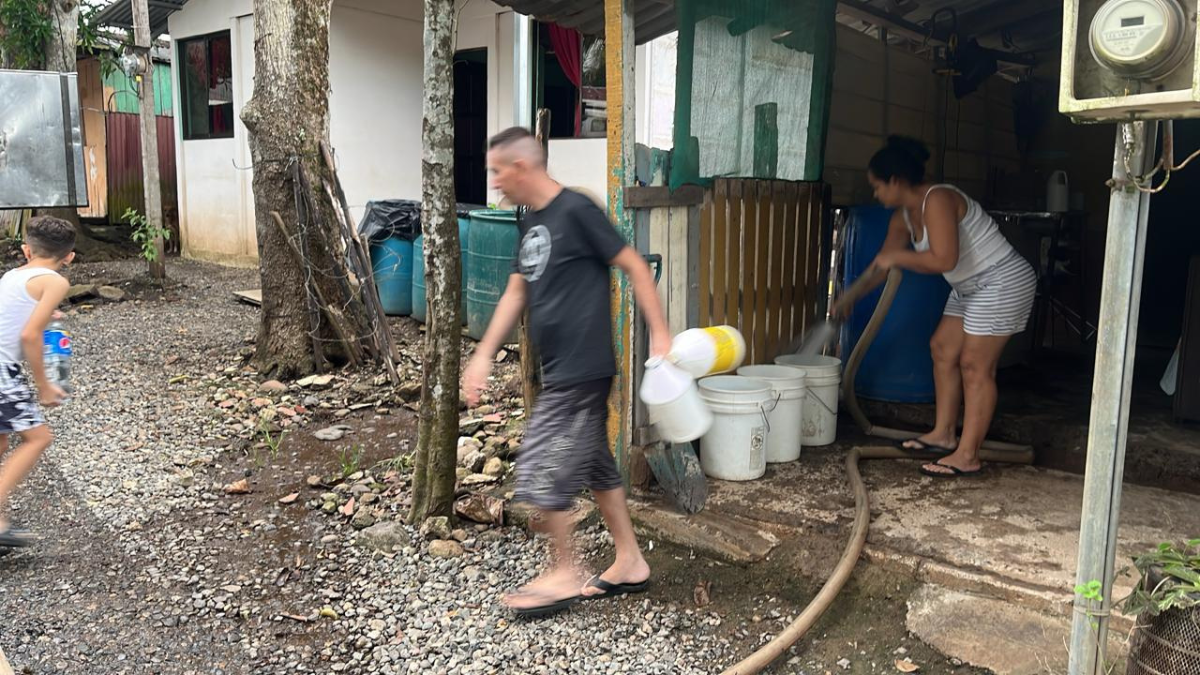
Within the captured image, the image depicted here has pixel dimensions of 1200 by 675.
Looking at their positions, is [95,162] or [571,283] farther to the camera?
[95,162]

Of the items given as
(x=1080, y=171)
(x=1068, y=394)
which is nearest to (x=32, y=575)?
(x=1068, y=394)

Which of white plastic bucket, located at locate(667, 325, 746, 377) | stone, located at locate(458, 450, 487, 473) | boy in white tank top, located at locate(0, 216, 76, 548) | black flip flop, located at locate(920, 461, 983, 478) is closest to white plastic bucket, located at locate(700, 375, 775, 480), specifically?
white plastic bucket, located at locate(667, 325, 746, 377)

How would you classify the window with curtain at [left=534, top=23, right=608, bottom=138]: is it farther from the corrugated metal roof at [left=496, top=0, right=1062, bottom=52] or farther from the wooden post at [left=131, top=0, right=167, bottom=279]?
the wooden post at [left=131, top=0, right=167, bottom=279]

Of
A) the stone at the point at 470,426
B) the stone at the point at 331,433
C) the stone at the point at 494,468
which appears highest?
the stone at the point at 470,426

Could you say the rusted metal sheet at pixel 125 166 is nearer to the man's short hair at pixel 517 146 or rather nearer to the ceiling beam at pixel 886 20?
the ceiling beam at pixel 886 20

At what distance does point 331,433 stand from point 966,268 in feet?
13.6

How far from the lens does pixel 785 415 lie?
4.71 meters

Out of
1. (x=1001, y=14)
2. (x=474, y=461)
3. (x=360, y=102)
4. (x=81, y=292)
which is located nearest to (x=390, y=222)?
A: (x=360, y=102)

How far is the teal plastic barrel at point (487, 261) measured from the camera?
25.0 feet

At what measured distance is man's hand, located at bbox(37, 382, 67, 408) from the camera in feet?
14.7

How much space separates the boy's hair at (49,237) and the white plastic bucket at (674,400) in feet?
9.93

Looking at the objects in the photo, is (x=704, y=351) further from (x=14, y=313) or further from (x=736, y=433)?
(x=14, y=313)

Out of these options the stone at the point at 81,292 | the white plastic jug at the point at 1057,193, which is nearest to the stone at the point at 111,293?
the stone at the point at 81,292

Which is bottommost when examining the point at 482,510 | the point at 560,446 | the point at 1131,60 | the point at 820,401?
the point at 482,510
